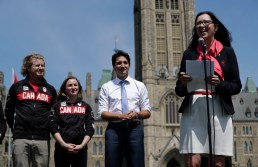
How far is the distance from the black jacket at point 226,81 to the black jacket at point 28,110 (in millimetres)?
2561

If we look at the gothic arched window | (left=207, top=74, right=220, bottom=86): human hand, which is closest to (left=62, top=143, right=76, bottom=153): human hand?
(left=207, top=74, right=220, bottom=86): human hand

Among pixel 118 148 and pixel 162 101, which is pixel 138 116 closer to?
pixel 118 148

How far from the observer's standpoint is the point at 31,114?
277 inches

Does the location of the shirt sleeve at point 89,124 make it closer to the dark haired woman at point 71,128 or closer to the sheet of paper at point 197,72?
the dark haired woman at point 71,128

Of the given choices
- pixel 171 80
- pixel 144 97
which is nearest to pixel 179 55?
pixel 171 80

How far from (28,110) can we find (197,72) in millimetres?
3086

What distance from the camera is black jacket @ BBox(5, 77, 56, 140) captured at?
22.8ft

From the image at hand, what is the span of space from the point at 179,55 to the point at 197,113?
4613 cm

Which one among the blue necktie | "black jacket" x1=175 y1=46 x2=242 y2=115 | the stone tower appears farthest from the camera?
the stone tower

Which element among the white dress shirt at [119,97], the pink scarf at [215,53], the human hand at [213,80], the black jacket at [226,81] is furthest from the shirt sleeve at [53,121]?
the human hand at [213,80]

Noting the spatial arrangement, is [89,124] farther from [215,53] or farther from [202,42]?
[202,42]

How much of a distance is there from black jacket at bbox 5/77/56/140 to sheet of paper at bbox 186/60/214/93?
2.77 metres

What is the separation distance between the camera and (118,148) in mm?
6434

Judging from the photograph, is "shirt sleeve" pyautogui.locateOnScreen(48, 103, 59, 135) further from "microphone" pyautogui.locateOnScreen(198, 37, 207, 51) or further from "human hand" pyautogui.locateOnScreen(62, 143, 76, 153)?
"microphone" pyautogui.locateOnScreen(198, 37, 207, 51)
